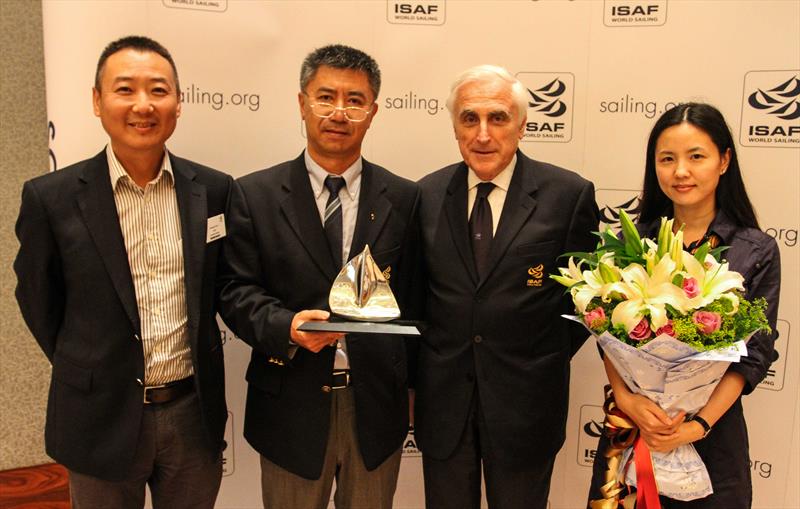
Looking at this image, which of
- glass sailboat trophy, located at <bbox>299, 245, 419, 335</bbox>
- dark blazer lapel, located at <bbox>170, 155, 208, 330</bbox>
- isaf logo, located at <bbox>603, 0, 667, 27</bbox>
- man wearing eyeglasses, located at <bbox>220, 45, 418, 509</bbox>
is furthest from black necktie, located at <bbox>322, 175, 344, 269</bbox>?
isaf logo, located at <bbox>603, 0, 667, 27</bbox>

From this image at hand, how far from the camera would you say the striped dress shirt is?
2162 mm

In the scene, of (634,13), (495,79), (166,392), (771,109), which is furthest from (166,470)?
(771,109)

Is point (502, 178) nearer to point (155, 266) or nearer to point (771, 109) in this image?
point (155, 266)

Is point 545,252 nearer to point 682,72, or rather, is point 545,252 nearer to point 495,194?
point 495,194

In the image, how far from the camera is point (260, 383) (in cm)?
229

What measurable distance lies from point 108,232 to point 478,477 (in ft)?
5.33

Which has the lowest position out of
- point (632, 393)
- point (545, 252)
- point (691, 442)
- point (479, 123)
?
point (691, 442)

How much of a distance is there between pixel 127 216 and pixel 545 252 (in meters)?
1.49

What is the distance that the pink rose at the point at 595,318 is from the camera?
1.84 metres

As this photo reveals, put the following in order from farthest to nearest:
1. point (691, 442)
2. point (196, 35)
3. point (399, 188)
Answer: point (196, 35)
point (399, 188)
point (691, 442)

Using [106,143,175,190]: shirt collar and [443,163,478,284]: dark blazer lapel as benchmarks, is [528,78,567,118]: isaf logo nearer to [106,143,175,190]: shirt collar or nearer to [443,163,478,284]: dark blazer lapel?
[443,163,478,284]: dark blazer lapel

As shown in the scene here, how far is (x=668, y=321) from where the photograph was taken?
178 centimetres

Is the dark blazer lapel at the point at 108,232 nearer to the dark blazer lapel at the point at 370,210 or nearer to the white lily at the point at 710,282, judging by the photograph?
the dark blazer lapel at the point at 370,210

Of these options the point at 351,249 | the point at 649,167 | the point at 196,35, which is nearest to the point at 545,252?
the point at 649,167
